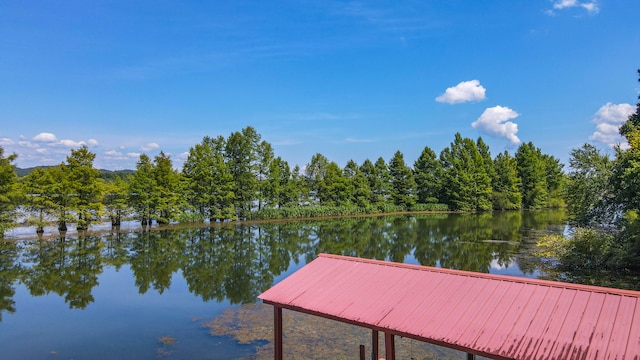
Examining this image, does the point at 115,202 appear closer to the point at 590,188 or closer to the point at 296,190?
the point at 296,190

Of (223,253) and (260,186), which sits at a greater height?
(260,186)

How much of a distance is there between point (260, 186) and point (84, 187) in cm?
1592

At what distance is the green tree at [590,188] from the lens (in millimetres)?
19734

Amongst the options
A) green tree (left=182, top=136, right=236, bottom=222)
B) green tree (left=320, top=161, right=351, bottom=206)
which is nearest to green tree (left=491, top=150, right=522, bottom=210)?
green tree (left=320, top=161, right=351, bottom=206)

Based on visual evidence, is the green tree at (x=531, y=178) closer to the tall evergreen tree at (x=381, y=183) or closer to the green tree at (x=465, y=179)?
the green tree at (x=465, y=179)

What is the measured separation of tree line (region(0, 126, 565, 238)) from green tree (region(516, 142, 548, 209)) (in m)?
0.15

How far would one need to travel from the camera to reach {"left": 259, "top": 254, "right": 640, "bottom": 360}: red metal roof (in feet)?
15.4

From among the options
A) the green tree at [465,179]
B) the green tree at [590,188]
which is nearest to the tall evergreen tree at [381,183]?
the green tree at [465,179]

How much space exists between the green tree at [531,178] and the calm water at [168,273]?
1078 inches

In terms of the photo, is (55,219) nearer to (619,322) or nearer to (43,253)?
(43,253)

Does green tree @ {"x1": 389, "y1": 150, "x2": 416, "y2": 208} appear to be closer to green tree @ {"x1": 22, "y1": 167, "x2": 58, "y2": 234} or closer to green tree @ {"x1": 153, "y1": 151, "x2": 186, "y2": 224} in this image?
green tree @ {"x1": 153, "y1": 151, "x2": 186, "y2": 224}

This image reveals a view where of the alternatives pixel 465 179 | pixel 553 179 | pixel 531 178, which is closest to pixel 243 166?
pixel 465 179

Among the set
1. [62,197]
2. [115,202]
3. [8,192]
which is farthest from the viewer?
[115,202]

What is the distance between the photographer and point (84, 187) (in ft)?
95.0
